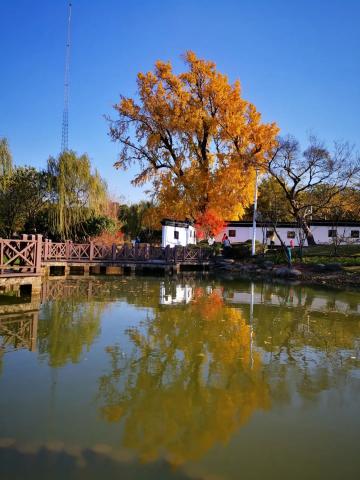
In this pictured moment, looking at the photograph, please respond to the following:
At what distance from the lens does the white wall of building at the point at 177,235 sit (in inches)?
1296

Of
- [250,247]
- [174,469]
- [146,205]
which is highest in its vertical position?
[146,205]

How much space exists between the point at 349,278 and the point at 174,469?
19356 millimetres

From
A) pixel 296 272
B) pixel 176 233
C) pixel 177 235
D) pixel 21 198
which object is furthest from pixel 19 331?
pixel 177 235

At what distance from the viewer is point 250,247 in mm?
32188

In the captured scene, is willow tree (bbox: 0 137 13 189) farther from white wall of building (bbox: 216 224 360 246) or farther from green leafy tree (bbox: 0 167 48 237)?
white wall of building (bbox: 216 224 360 246)

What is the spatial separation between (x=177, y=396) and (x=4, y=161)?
22043 mm

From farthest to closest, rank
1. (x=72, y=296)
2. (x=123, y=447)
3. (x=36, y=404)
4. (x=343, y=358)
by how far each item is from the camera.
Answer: (x=72, y=296) < (x=343, y=358) < (x=36, y=404) < (x=123, y=447)

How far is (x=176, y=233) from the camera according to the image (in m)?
34.8

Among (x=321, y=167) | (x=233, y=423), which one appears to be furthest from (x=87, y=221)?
(x=233, y=423)

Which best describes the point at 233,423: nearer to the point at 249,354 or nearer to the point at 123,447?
the point at 123,447

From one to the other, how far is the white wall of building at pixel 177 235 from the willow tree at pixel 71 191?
6.32 metres

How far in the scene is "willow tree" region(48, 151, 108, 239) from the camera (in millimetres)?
26875

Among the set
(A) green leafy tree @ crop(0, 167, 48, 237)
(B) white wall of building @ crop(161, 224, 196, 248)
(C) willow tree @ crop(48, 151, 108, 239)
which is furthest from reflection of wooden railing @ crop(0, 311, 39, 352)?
(B) white wall of building @ crop(161, 224, 196, 248)

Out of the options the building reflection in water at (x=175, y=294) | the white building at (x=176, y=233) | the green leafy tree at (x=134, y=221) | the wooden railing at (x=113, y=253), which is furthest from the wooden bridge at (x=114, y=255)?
the green leafy tree at (x=134, y=221)
